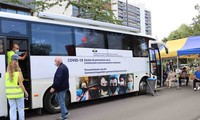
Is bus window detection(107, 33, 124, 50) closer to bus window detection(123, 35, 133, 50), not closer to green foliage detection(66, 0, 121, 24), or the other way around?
bus window detection(123, 35, 133, 50)

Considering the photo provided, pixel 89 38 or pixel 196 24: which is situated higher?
pixel 196 24

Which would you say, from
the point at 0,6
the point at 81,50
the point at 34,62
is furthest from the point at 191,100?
the point at 0,6

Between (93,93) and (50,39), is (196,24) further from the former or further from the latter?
(50,39)

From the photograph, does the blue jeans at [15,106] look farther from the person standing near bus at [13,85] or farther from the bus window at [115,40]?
the bus window at [115,40]

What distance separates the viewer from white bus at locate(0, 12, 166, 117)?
752cm

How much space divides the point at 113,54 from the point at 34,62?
381 centimetres

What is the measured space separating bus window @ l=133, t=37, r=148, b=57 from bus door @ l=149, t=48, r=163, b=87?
19.3 inches

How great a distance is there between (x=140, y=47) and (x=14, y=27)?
6545 millimetres

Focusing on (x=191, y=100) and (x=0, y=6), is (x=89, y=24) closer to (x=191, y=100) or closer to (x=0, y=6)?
(x=191, y=100)

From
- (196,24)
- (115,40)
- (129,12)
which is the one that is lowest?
(115,40)

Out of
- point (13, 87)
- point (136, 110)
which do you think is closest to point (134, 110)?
point (136, 110)

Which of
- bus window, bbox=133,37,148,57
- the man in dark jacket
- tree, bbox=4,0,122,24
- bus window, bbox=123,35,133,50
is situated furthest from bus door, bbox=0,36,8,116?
tree, bbox=4,0,122,24

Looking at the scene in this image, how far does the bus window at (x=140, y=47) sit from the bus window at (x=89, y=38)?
234cm

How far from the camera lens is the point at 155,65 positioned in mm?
13211
